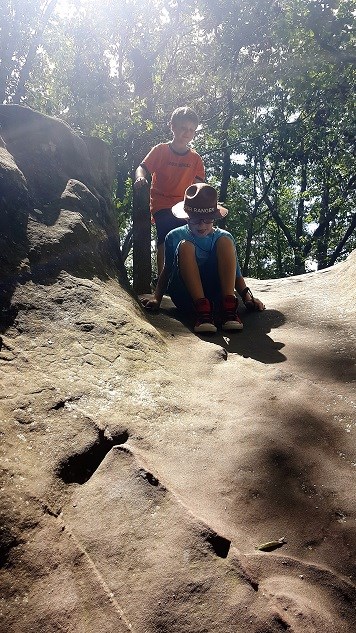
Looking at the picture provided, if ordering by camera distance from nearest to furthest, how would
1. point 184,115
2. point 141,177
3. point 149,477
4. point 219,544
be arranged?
1. point 219,544
2. point 149,477
3. point 184,115
4. point 141,177

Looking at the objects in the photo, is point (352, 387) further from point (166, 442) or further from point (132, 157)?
point (132, 157)

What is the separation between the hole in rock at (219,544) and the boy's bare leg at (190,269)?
2.32 metres

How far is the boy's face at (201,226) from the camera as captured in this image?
3.83 meters

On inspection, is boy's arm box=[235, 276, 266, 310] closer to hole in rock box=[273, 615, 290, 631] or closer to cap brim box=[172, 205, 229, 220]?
cap brim box=[172, 205, 229, 220]

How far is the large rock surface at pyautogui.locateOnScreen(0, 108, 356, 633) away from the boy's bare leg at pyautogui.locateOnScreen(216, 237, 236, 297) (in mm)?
682

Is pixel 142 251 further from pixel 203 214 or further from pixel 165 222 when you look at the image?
pixel 203 214

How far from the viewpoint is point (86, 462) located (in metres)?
1.83

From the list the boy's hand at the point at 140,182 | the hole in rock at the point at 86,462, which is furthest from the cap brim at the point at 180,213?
the hole in rock at the point at 86,462

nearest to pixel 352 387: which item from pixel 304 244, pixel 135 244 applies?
pixel 135 244

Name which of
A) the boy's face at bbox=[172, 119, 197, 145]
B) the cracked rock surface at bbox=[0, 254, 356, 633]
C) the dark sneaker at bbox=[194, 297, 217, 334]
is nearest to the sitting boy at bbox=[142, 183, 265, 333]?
the dark sneaker at bbox=[194, 297, 217, 334]

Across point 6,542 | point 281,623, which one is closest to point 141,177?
point 6,542

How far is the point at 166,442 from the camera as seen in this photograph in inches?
78.1

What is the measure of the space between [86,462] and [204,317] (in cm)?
190

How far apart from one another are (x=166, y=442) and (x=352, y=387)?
109cm
